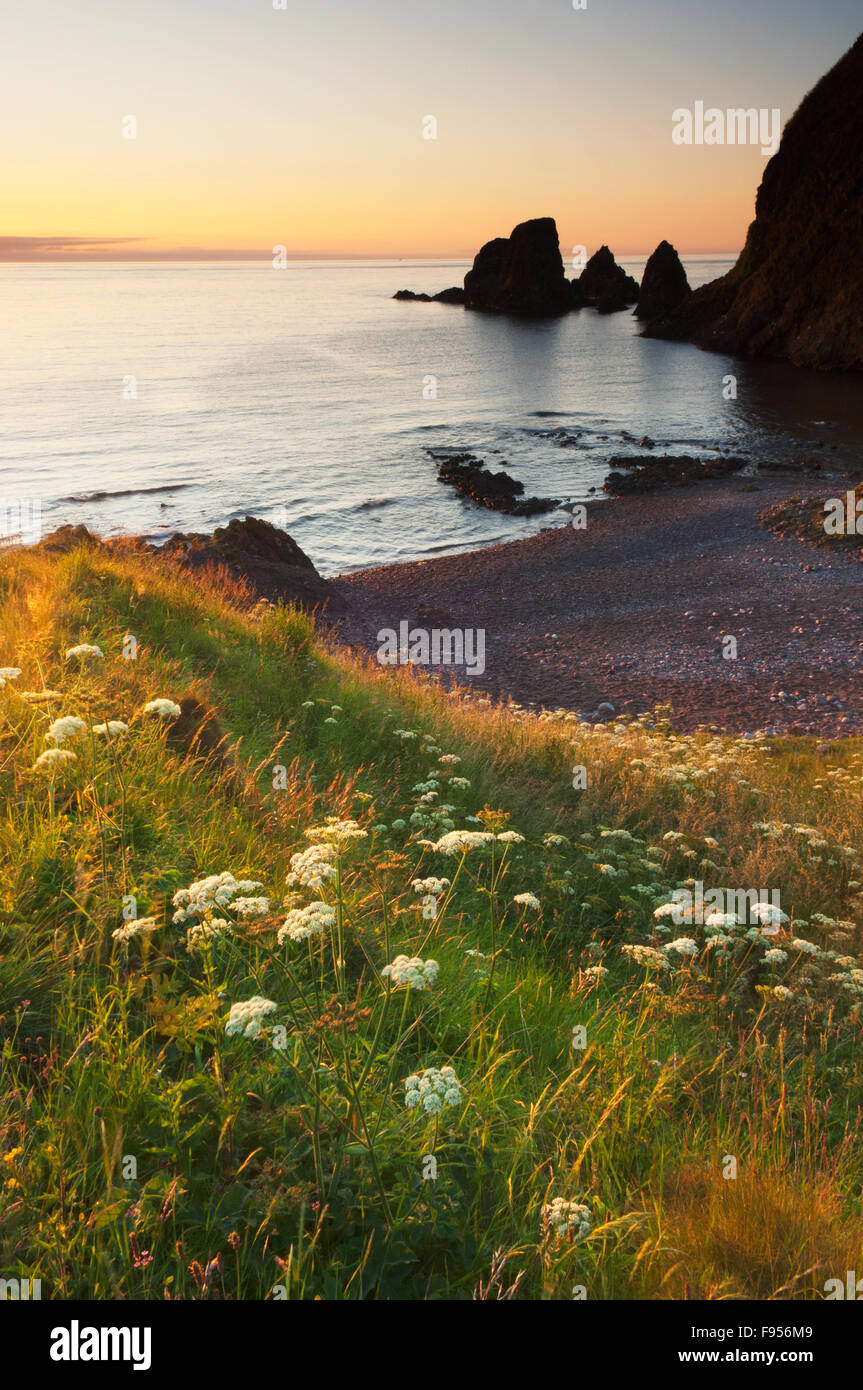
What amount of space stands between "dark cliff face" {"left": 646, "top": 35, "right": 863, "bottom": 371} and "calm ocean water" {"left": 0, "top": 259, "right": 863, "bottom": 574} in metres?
4.84

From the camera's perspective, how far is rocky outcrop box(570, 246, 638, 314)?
153500 millimetres

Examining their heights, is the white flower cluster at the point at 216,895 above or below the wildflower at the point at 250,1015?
above

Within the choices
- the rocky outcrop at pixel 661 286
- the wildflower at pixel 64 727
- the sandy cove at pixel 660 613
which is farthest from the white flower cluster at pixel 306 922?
the rocky outcrop at pixel 661 286

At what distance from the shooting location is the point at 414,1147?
2707 millimetres

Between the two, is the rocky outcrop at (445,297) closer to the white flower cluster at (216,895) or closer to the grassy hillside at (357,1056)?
the grassy hillside at (357,1056)

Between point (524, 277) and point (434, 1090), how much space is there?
161 m

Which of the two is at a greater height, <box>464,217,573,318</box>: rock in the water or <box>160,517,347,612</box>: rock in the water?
<box>464,217,573,318</box>: rock in the water

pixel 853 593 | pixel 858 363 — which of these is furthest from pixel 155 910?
pixel 858 363

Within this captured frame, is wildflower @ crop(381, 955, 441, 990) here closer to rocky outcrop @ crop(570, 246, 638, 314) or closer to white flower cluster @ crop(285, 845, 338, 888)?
white flower cluster @ crop(285, 845, 338, 888)


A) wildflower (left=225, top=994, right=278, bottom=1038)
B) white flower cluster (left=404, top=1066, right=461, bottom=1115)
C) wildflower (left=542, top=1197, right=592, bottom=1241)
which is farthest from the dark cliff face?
wildflower (left=225, top=994, right=278, bottom=1038)

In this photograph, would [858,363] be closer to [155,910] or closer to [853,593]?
[853,593]

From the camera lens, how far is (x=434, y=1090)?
2.33 m

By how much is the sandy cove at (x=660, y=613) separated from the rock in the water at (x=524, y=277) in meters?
125

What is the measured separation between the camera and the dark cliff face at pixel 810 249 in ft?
246
